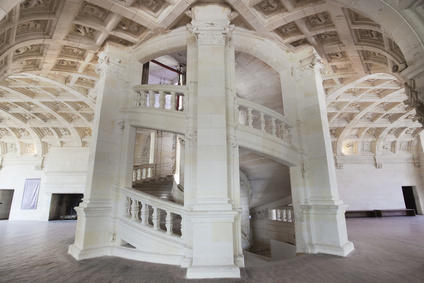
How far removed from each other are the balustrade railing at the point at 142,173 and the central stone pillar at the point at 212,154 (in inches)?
200

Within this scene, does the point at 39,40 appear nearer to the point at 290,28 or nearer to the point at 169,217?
the point at 169,217

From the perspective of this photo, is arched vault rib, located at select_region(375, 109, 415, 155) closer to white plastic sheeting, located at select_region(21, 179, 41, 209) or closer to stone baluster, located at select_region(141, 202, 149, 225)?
stone baluster, located at select_region(141, 202, 149, 225)

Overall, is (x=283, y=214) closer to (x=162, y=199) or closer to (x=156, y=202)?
(x=162, y=199)

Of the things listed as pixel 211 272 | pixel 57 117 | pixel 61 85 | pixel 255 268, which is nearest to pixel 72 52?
pixel 61 85

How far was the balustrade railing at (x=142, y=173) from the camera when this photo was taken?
8766 mm

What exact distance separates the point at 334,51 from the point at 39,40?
8.02 m

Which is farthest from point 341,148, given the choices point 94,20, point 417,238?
point 94,20

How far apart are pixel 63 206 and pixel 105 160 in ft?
Answer: 38.1

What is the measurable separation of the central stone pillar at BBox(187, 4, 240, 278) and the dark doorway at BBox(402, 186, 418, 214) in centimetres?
1734

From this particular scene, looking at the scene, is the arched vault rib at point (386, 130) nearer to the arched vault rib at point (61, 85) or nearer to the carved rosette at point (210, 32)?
the carved rosette at point (210, 32)

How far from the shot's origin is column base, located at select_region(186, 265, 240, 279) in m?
3.44

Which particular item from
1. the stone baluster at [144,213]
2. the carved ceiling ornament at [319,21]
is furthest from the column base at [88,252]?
the carved ceiling ornament at [319,21]

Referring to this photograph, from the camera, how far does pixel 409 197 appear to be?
49.3 feet

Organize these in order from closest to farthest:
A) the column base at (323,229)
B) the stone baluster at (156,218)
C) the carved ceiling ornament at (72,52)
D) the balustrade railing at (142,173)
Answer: the stone baluster at (156,218) → the column base at (323,229) → the carved ceiling ornament at (72,52) → the balustrade railing at (142,173)
